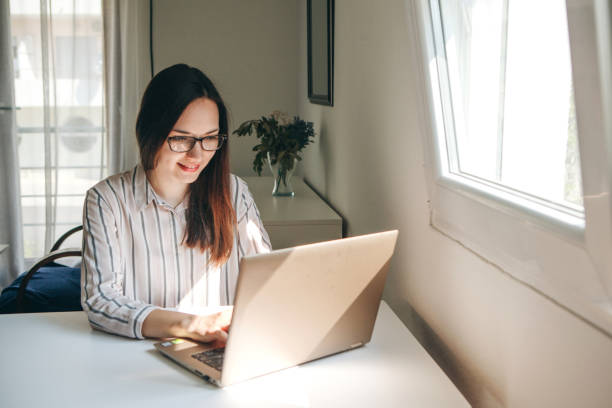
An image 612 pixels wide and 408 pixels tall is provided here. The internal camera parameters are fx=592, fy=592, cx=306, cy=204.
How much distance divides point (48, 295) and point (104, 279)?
101 cm

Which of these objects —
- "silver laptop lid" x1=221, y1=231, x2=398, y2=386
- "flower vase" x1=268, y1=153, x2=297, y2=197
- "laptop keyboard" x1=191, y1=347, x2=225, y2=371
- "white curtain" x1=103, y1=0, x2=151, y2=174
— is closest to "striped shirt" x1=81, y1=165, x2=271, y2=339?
"laptop keyboard" x1=191, y1=347, x2=225, y2=371

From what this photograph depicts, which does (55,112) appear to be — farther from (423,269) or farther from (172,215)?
(423,269)

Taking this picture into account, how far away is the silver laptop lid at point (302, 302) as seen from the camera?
99 cm

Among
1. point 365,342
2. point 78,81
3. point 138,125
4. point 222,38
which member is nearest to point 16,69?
point 78,81

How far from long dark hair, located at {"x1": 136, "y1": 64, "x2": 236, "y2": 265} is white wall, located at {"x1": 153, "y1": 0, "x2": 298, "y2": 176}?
7.07ft

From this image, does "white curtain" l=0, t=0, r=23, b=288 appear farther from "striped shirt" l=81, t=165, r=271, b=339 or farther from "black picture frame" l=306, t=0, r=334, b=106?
"striped shirt" l=81, t=165, r=271, b=339

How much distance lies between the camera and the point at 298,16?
12.5ft

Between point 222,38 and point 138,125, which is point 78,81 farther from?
point 138,125

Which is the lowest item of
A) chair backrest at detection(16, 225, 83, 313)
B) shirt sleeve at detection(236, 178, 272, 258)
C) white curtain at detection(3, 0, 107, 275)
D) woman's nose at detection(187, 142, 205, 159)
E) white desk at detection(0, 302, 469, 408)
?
white desk at detection(0, 302, 469, 408)

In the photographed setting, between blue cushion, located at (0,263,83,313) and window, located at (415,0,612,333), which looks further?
blue cushion, located at (0,263,83,313)

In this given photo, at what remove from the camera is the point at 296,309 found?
1.06 m

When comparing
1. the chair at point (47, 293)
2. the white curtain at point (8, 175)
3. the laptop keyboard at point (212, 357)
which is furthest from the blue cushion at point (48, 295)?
the white curtain at point (8, 175)

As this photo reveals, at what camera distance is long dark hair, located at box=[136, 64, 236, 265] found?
4.95 feet

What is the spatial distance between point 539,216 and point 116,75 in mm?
3251
